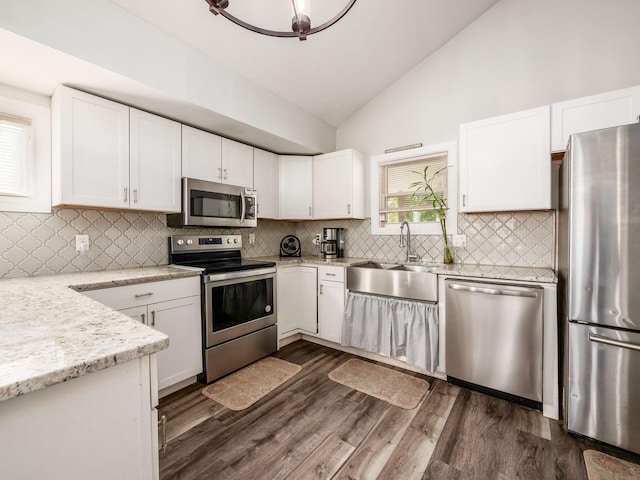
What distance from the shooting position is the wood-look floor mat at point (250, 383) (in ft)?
7.01

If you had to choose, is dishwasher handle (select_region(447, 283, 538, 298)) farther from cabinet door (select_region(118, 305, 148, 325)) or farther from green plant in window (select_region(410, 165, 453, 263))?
cabinet door (select_region(118, 305, 148, 325))

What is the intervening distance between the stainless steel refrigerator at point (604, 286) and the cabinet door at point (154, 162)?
9.35 ft

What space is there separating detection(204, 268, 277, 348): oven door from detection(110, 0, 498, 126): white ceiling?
1820 mm

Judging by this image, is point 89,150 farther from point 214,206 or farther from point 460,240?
point 460,240

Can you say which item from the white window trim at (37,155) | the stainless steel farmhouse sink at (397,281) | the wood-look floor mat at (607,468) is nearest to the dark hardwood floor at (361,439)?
the wood-look floor mat at (607,468)

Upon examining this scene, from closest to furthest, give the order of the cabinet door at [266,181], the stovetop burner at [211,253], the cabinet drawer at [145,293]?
the cabinet drawer at [145,293] → the stovetop burner at [211,253] → the cabinet door at [266,181]

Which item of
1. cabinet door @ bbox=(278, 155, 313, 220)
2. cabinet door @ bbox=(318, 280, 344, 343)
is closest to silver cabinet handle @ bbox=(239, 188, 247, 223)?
cabinet door @ bbox=(278, 155, 313, 220)

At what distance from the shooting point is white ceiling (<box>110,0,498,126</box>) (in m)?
2.06

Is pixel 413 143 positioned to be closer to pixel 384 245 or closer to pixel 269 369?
pixel 384 245

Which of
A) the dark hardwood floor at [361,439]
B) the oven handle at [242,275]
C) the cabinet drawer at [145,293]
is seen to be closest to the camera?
the dark hardwood floor at [361,439]

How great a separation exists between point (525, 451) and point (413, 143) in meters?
2.71

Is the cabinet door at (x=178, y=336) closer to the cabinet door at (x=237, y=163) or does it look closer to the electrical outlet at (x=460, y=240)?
the cabinet door at (x=237, y=163)

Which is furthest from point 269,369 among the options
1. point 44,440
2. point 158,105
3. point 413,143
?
point 413,143

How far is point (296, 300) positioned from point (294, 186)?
1389 millimetres
